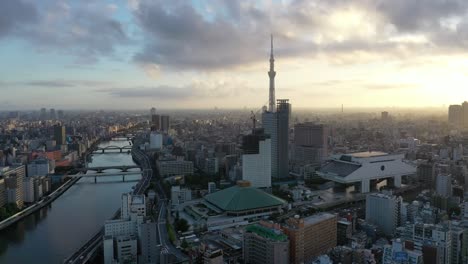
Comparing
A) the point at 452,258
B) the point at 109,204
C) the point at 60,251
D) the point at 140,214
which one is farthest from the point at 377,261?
the point at 109,204

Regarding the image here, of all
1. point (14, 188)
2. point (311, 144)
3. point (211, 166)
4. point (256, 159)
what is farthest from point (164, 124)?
point (14, 188)

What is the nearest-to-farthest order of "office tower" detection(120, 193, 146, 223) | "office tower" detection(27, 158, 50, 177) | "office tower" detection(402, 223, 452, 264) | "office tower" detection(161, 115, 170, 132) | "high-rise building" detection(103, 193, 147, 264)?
1. "office tower" detection(402, 223, 452, 264)
2. "high-rise building" detection(103, 193, 147, 264)
3. "office tower" detection(120, 193, 146, 223)
4. "office tower" detection(27, 158, 50, 177)
5. "office tower" detection(161, 115, 170, 132)

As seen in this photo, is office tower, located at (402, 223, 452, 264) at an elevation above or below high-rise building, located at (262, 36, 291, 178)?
below

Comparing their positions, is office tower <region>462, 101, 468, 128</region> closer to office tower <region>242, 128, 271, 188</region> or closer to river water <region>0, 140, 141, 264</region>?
office tower <region>242, 128, 271, 188</region>

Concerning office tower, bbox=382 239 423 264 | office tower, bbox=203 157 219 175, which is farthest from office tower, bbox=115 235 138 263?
office tower, bbox=203 157 219 175

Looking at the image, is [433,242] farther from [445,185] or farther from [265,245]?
[445,185]
